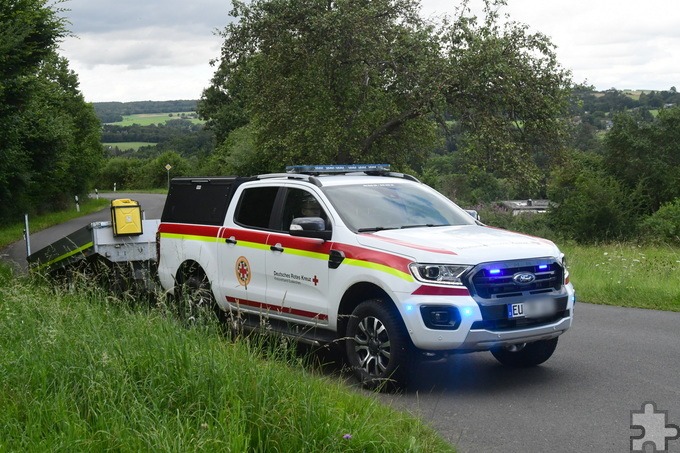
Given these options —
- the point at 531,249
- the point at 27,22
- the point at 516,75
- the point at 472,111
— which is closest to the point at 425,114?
the point at 472,111

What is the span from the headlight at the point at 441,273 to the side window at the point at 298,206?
1.67m

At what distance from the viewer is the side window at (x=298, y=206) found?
8.73m

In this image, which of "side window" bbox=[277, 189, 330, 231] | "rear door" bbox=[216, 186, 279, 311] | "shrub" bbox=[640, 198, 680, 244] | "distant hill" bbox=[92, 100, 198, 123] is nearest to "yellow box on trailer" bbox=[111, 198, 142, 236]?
"rear door" bbox=[216, 186, 279, 311]

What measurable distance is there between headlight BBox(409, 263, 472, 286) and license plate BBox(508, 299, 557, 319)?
0.53 metres

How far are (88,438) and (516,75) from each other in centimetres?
2431

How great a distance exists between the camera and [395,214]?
8641 millimetres

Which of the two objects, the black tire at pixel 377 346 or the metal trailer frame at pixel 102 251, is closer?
the black tire at pixel 377 346

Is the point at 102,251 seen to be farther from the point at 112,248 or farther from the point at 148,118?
the point at 148,118

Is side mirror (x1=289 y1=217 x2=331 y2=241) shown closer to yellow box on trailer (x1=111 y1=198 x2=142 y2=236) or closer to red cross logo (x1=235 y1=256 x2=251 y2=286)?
red cross logo (x1=235 y1=256 x2=251 y2=286)

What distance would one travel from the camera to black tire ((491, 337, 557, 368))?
8.41 metres

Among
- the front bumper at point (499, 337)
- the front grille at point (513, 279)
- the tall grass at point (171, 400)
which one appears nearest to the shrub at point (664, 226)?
the front grille at point (513, 279)

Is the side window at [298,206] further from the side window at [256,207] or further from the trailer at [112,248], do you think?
the trailer at [112,248]

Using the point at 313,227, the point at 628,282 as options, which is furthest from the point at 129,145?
the point at 313,227

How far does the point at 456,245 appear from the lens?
7.49m
